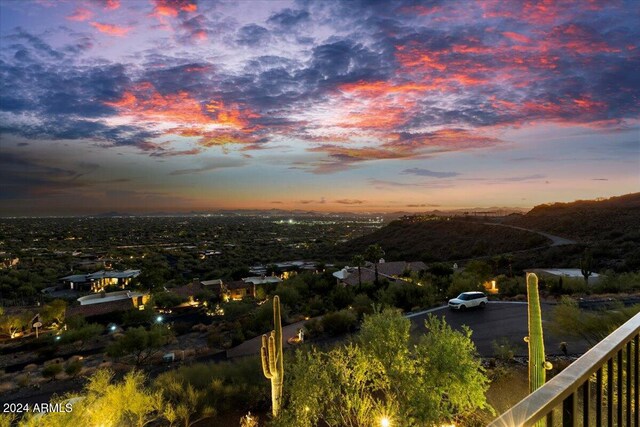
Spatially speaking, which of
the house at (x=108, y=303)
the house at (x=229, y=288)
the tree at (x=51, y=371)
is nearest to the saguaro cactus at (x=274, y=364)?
the tree at (x=51, y=371)

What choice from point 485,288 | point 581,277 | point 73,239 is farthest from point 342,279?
point 73,239

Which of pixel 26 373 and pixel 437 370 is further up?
pixel 437 370

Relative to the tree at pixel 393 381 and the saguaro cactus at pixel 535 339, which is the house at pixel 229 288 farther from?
the saguaro cactus at pixel 535 339

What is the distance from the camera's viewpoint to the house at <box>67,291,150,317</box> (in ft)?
123

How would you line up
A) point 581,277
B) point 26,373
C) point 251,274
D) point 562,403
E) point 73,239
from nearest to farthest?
1. point 562,403
2. point 26,373
3. point 581,277
4. point 251,274
5. point 73,239

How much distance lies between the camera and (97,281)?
54094 mm

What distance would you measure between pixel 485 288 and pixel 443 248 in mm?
39996

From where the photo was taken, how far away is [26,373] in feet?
81.4

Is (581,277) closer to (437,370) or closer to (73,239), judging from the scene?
(437,370)

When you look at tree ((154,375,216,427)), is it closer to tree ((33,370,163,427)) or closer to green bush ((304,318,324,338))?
tree ((33,370,163,427))

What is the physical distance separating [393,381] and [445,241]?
66.9m

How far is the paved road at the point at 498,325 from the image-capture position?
18047mm

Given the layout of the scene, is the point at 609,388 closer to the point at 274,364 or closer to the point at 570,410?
the point at 570,410

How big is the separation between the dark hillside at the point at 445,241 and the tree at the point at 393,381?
52.1 meters
